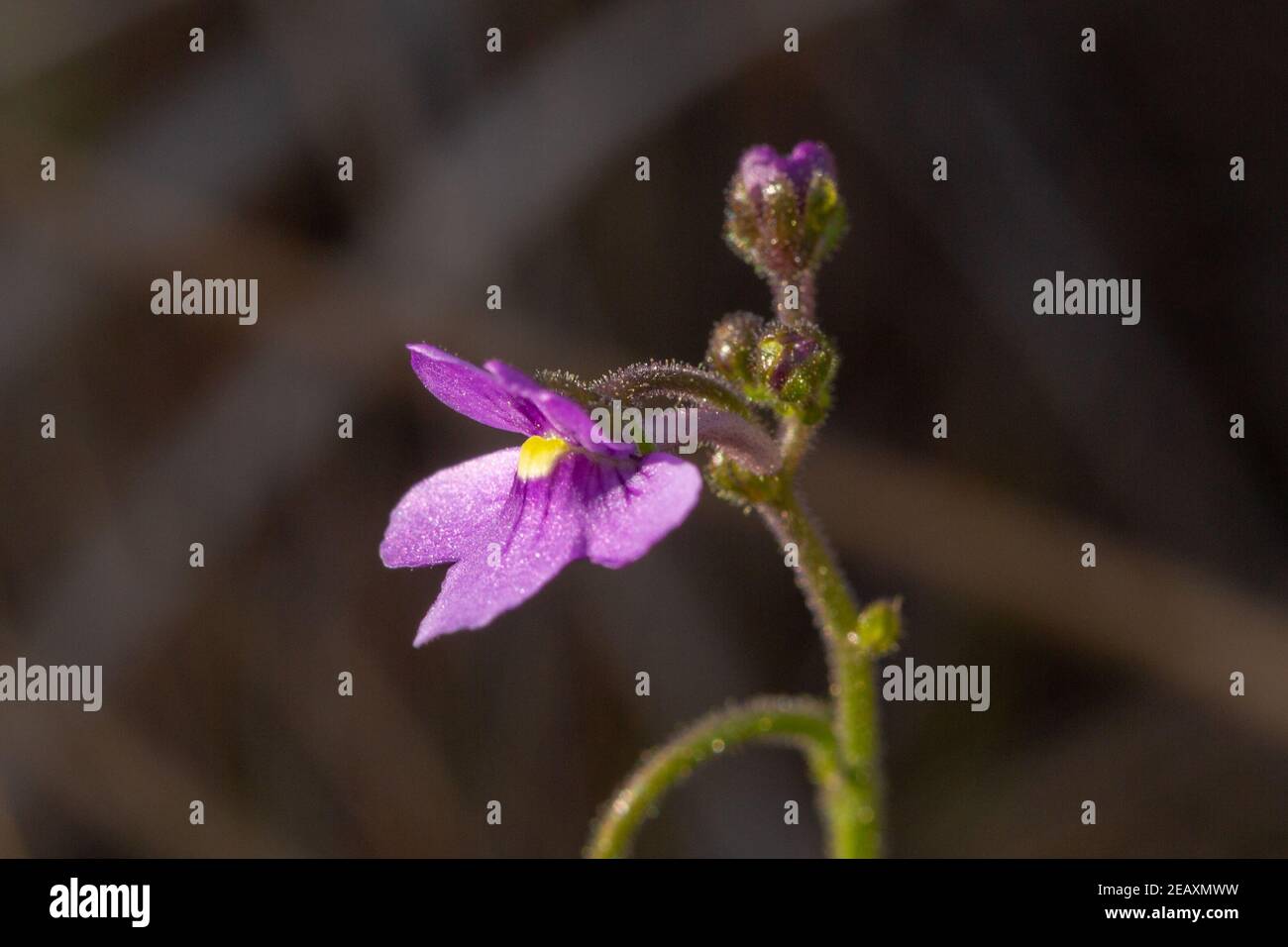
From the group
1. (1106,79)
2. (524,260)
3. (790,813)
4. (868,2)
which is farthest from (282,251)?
(1106,79)

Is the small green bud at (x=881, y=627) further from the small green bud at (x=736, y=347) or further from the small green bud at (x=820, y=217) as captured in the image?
the small green bud at (x=820, y=217)

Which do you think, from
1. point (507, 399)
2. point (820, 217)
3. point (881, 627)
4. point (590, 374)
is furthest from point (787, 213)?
point (590, 374)

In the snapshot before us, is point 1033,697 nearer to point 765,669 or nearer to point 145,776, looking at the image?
point 765,669

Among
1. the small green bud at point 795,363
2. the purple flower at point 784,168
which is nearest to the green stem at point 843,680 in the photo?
the small green bud at point 795,363

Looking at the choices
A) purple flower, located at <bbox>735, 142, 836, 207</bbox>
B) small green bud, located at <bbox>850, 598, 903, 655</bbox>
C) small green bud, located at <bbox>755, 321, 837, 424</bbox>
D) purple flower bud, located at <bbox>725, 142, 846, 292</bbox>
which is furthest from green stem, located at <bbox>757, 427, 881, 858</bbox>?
purple flower, located at <bbox>735, 142, 836, 207</bbox>

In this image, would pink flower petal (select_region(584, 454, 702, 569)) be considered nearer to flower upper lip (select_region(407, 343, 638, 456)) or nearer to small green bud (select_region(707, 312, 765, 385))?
flower upper lip (select_region(407, 343, 638, 456))

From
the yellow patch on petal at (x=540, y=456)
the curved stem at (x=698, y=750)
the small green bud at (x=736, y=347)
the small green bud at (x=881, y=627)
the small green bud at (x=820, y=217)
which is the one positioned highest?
the small green bud at (x=820, y=217)
